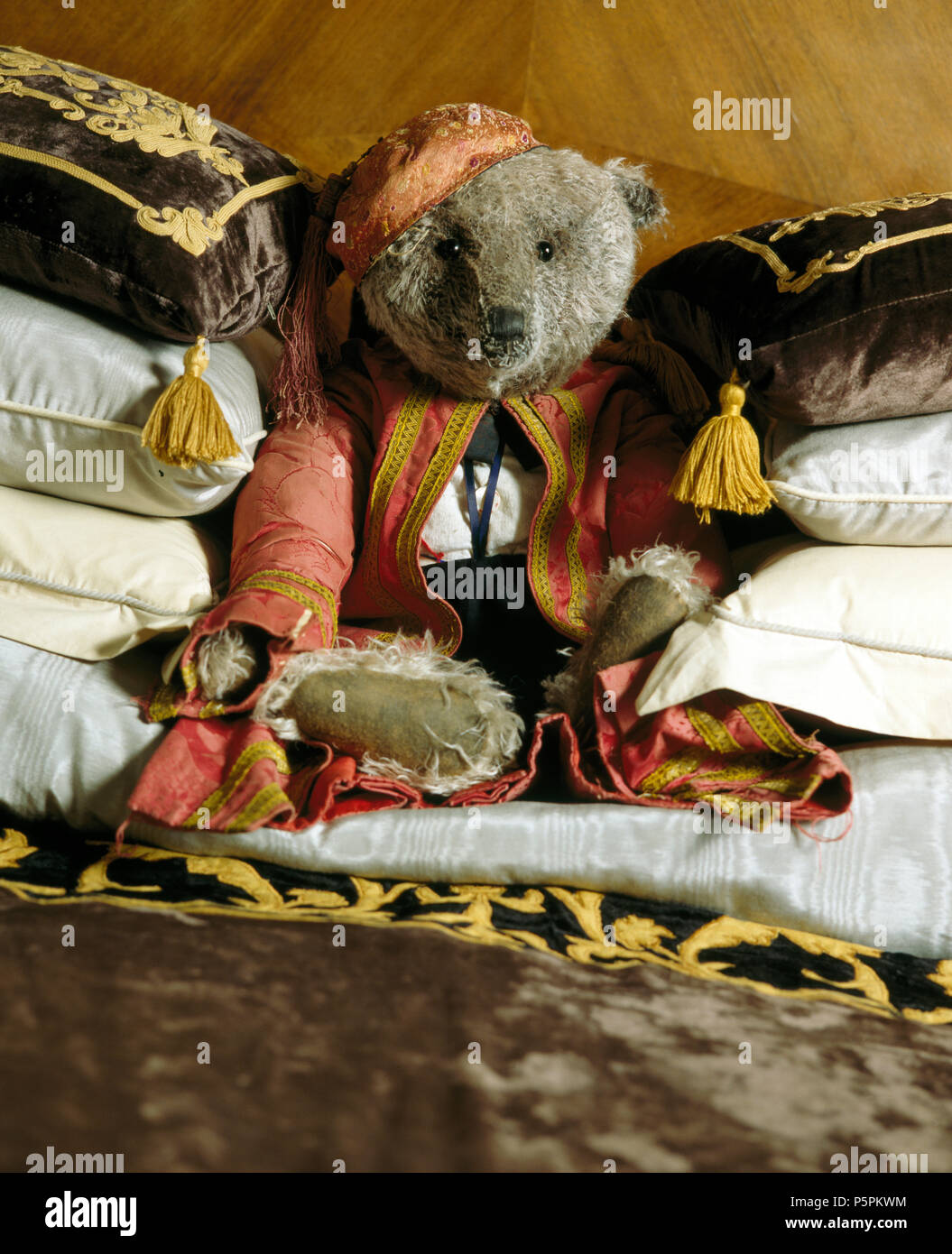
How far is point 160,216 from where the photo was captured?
0.94 m

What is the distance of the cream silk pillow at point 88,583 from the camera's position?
997 millimetres

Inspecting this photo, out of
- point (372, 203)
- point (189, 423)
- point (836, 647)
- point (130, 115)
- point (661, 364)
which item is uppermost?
point (130, 115)

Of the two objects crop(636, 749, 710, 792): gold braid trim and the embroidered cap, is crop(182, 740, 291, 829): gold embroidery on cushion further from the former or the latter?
the embroidered cap

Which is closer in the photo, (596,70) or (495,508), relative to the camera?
(495,508)

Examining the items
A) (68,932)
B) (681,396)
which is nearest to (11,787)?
(68,932)

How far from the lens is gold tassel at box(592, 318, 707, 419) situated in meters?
1.15

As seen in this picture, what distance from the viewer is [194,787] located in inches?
35.8

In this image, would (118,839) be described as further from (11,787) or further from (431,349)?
(431,349)

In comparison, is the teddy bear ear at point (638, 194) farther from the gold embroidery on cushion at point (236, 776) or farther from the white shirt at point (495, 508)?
the gold embroidery on cushion at point (236, 776)

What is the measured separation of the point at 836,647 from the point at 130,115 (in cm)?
92

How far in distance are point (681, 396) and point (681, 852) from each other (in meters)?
0.55

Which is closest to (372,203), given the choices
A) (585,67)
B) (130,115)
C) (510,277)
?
(510,277)

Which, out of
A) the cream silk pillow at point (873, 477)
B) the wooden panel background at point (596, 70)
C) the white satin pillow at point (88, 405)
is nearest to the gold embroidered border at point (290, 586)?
the white satin pillow at point (88, 405)

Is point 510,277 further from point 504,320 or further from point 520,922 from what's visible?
point 520,922
